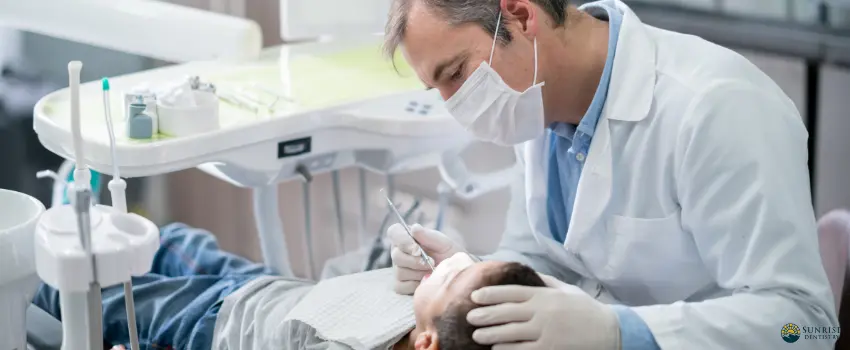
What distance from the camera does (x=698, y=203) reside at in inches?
58.1

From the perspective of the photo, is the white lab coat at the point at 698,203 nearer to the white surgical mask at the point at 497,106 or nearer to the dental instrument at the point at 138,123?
the white surgical mask at the point at 497,106

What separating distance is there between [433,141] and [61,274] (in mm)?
1022

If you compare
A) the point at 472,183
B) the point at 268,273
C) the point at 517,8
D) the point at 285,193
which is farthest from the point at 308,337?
the point at 285,193

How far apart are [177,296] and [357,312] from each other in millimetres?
393

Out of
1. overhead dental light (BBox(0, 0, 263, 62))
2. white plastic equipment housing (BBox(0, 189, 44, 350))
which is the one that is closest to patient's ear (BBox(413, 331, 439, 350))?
white plastic equipment housing (BBox(0, 189, 44, 350))

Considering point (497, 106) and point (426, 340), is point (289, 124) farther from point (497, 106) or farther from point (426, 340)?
point (426, 340)

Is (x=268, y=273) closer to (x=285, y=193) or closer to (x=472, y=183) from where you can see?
(x=472, y=183)

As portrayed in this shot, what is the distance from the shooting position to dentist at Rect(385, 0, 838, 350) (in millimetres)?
1400

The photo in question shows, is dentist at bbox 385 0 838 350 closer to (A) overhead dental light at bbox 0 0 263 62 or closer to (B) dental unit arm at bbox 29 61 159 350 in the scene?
(B) dental unit arm at bbox 29 61 159 350

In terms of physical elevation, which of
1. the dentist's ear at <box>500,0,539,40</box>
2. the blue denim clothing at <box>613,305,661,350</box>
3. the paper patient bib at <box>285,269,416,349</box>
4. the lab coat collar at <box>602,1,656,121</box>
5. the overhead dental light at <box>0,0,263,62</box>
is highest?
the dentist's ear at <box>500,0,539,40</box>

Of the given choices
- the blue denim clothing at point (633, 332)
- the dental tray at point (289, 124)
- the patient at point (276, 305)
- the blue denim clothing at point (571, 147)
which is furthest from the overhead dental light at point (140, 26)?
the blue denim clothing at point (633, 332)

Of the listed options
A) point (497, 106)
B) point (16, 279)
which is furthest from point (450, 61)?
point (16, 279)

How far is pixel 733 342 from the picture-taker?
1.41 metres

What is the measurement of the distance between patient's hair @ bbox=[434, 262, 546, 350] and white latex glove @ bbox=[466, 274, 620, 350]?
0.07 feet
